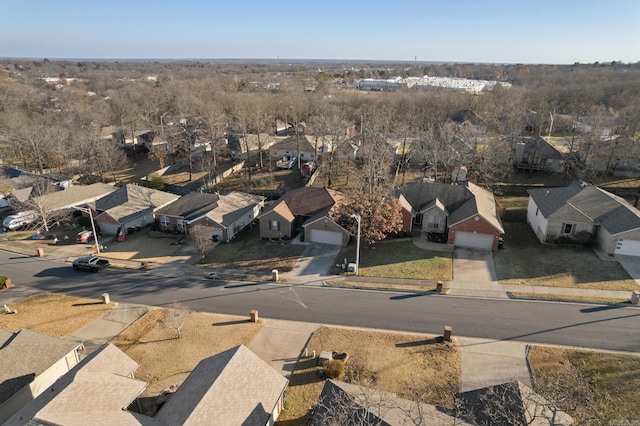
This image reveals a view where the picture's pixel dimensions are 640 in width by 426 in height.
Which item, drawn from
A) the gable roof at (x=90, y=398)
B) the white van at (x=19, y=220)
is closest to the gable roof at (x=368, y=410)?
the gable roof at (x=90, y=398)

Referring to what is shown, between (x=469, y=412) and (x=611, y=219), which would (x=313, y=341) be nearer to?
(x=469, y=412)

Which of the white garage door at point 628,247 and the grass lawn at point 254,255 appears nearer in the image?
the white garage door at point 628,247

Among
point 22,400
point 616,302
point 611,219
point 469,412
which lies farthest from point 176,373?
point 611,219

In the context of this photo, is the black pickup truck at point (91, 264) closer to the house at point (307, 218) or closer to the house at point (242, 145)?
the house at point (307, 218)

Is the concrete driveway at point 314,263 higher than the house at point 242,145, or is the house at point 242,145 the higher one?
the house at point 242,145

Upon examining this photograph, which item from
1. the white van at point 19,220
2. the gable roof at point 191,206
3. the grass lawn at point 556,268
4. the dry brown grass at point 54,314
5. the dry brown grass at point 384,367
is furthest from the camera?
the white van at point 19,220

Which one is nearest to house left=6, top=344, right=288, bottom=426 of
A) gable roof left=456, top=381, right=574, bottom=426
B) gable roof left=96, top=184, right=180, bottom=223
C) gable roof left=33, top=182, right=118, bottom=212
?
gable roof left=456, top=381, right=574, bottom=426

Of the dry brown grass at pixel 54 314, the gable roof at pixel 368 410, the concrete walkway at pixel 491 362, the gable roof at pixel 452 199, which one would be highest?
the gable roof at pixel 452 199

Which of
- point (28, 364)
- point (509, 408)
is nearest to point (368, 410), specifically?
point (509, 408)
